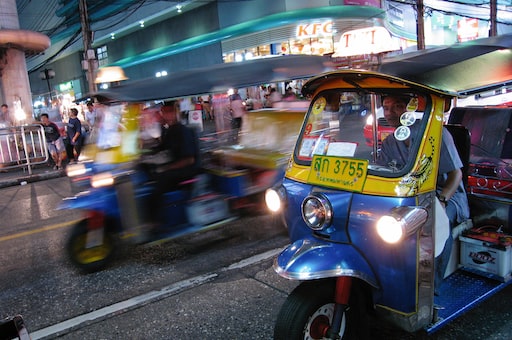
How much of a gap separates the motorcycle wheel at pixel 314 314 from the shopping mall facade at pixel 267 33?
13765 millimetres

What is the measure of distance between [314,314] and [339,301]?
0.54ft

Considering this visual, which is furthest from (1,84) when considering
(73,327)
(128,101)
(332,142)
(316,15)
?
(332,142)

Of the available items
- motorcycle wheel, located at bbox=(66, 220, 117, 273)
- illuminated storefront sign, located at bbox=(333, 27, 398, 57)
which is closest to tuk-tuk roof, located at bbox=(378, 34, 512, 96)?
motorcycle wheel, located at bbox=(66, 220, 117, 273)

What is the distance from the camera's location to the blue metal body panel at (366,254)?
102 inches

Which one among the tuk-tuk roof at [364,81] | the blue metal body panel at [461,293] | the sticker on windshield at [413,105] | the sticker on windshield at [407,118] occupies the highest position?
the tuk-tuk roof at [364,81]

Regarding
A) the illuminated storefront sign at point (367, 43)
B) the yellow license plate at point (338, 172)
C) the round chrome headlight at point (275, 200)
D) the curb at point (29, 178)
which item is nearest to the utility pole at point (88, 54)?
the curb at point (29, 178)

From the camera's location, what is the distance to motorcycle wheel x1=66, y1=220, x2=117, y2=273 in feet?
15.9

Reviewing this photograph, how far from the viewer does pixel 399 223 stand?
2.39 metres

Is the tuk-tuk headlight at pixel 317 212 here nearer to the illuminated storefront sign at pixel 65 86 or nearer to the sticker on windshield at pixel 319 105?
the sticker on windshield at pixel 319 105

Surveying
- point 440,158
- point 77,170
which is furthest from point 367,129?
point 77,170

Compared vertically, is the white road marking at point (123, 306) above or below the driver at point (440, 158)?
below

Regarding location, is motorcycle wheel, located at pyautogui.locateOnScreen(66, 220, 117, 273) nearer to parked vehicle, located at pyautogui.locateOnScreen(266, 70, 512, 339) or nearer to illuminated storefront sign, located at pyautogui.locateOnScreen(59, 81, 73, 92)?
parked vehicle, located at pyautogui.locateOnScreen(266, 70, 512, 339)

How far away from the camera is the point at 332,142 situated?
3.18 m

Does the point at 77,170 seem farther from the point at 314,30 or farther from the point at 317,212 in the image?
the point at 314,30
